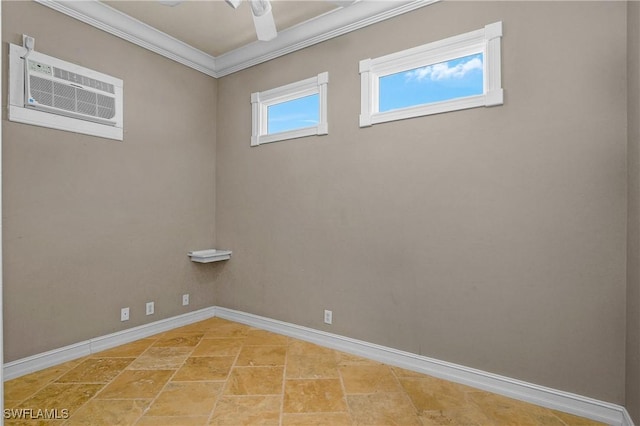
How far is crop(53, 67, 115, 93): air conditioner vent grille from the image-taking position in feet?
9.37

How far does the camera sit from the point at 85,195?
3053 mm

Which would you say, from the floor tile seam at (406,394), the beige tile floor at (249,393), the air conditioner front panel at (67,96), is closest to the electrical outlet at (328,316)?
the beige tile floor at (249,393)

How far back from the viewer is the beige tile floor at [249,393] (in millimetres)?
2184

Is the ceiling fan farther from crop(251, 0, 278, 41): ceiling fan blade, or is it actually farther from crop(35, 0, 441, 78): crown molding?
crop(35, 0, 441, 78): crown molding

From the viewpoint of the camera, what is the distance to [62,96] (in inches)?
113

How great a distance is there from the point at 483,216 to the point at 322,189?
144 centimetres


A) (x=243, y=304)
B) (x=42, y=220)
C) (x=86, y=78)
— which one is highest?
(x=86, y=78)

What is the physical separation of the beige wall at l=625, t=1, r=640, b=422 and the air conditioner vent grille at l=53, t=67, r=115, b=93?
3911 millimetres

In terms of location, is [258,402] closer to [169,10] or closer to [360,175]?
[360,175]

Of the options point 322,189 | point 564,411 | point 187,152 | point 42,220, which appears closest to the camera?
point 564,411

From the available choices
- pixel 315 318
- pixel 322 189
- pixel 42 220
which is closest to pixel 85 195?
pixel 42 220

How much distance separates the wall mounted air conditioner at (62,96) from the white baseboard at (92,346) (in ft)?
6.03

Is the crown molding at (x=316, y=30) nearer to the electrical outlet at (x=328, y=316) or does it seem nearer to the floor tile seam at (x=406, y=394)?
the electrical outlet at (x=328, y=316)

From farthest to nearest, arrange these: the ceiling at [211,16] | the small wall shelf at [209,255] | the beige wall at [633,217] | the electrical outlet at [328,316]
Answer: the small wall shelf at [209,255]
the electrical outlet at [328,316]
the ceiling at [211,16]
the beige wall at [633,217]
